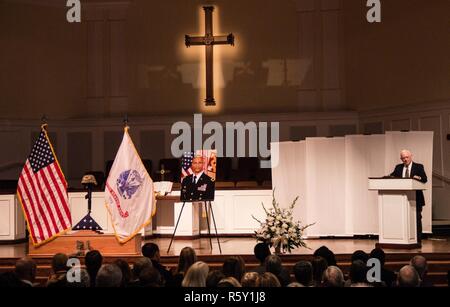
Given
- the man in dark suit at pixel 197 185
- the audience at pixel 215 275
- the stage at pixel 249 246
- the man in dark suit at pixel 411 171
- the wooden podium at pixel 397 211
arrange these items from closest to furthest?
the audience at pixel 215 275
the stage at pixel 249 246
the wooden podium at pixel 397 211
the man in dark suit at pixel 197 185
the man in dark suit at pixel 411 171

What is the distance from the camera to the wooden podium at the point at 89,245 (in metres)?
10.4

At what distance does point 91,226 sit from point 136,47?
7864 millimetres

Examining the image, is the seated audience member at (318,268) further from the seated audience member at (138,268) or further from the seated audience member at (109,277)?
the seated audience member at (109,277)

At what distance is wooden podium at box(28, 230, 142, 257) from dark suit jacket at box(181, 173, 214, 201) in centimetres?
110

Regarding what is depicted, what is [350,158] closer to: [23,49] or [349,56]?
[349,56]

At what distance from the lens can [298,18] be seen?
16.9 meters

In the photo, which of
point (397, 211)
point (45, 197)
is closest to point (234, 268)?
point (45, 197)

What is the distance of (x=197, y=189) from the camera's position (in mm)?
11148

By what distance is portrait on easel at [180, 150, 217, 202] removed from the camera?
1110 centimetres

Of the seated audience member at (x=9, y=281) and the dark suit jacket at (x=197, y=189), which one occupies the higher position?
the dark suit jacket at (x=197, y=189)


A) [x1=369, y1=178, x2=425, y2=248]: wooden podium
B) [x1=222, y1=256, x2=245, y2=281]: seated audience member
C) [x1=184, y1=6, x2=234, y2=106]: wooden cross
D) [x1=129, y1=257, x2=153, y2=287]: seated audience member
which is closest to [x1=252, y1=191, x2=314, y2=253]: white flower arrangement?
[x1=369, y1=178, x2=425, y2=248]: wooden podium

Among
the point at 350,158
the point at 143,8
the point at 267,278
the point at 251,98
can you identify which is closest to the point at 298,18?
the point at 251,98

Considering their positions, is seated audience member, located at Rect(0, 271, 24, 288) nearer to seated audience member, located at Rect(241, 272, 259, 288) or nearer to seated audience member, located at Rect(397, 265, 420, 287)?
seated audience member, located at Rect(241, 272, 259, 288)

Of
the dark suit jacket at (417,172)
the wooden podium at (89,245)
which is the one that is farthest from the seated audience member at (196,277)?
the dark suit jacket at (417,172)
